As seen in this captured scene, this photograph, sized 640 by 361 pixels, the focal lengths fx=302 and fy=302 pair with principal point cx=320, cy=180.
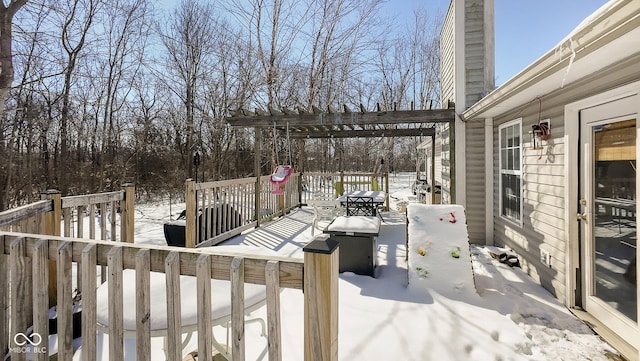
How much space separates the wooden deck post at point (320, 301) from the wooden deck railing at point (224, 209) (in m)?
3.65

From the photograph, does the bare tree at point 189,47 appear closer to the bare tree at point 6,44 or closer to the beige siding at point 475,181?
the bare tree at point 6,44

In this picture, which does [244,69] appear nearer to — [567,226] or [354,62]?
[354,62]

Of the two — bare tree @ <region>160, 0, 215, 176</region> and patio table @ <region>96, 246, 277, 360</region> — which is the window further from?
bare tree @ <region>160, 0, 215, 176</region>

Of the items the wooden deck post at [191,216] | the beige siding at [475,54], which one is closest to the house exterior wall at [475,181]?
the beige siding at [475,54]

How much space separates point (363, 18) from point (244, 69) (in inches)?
193

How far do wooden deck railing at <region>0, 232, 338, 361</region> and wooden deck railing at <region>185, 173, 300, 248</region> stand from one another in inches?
103

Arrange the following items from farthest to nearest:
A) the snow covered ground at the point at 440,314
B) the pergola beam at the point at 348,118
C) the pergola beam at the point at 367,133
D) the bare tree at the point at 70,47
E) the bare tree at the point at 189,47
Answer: the bare tree at the point at 189,47, the bare tree at the point at 70,47, the pergola beam at the point at 367,133, the pergola beam at the point at 348,118, the snow covered ground at the point at 440,314

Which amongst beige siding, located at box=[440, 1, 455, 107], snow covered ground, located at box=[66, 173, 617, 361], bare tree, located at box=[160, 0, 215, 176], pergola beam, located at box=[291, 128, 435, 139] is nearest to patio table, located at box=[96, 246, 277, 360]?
snow covered ground, located at box=[66, 173, 617, 361]

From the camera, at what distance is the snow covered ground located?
2.23m

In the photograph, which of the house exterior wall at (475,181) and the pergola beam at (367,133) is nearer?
the house exterior wall at (475,181)

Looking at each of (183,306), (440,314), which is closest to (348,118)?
(440,314)

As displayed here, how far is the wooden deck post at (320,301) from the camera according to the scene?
43.9 inches

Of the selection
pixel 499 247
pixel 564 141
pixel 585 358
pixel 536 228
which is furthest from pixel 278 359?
pixel 499 247

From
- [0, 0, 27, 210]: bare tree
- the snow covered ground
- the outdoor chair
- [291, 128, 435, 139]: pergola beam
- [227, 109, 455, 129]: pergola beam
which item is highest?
[0, 0, 27, 210]: bare tree
